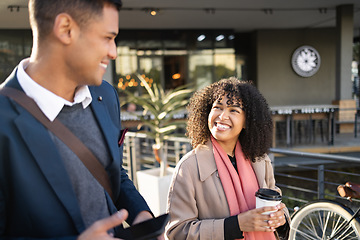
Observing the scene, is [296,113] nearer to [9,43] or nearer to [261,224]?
[261,224]

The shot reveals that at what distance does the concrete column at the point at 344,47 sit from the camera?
1036 cm

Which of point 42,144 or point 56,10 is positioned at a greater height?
point 56,10

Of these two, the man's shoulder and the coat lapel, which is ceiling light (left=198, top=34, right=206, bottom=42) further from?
the man's shoulder

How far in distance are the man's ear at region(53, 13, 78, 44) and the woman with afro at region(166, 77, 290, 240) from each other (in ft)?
3.10

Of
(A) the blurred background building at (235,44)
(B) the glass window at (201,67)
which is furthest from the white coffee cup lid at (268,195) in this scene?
(B) the glass window at (201,67)

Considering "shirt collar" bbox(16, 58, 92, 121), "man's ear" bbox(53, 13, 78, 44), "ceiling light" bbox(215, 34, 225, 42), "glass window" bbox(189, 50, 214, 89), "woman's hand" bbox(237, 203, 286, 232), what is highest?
"ceiling light" bbox(215, 34, 225, 42)

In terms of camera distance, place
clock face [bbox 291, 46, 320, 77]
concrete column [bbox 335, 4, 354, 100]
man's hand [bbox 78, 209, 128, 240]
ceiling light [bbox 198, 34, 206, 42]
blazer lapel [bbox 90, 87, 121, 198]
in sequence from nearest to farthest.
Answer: man's hand [bbox 78, 209, 128, 240], blazer lapel [bbox 90, 87, 121, 198], concrete column [bbox 335, 4, 354, 100], ceiling light [bbox 198, 34, 206, 42], clock face [bbox 291, 46, 320, 77]

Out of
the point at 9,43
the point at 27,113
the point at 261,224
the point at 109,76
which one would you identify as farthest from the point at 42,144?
the point at 9,43

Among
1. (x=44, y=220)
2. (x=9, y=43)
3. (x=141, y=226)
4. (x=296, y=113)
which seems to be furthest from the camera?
(x=9, y=43)

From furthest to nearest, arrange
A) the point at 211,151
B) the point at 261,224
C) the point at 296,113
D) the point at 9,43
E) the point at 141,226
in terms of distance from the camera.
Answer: the point at 9,43 → the point at 296,113 → the point at 211,151 → the point at 261,224 → the point at 141,226

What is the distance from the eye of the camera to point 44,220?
851 mm

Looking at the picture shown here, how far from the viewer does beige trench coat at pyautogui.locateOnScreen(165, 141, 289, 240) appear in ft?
5.03

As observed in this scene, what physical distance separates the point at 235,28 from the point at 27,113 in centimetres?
1325

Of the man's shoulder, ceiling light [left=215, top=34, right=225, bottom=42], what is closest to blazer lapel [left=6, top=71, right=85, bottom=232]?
the man's shoulder
